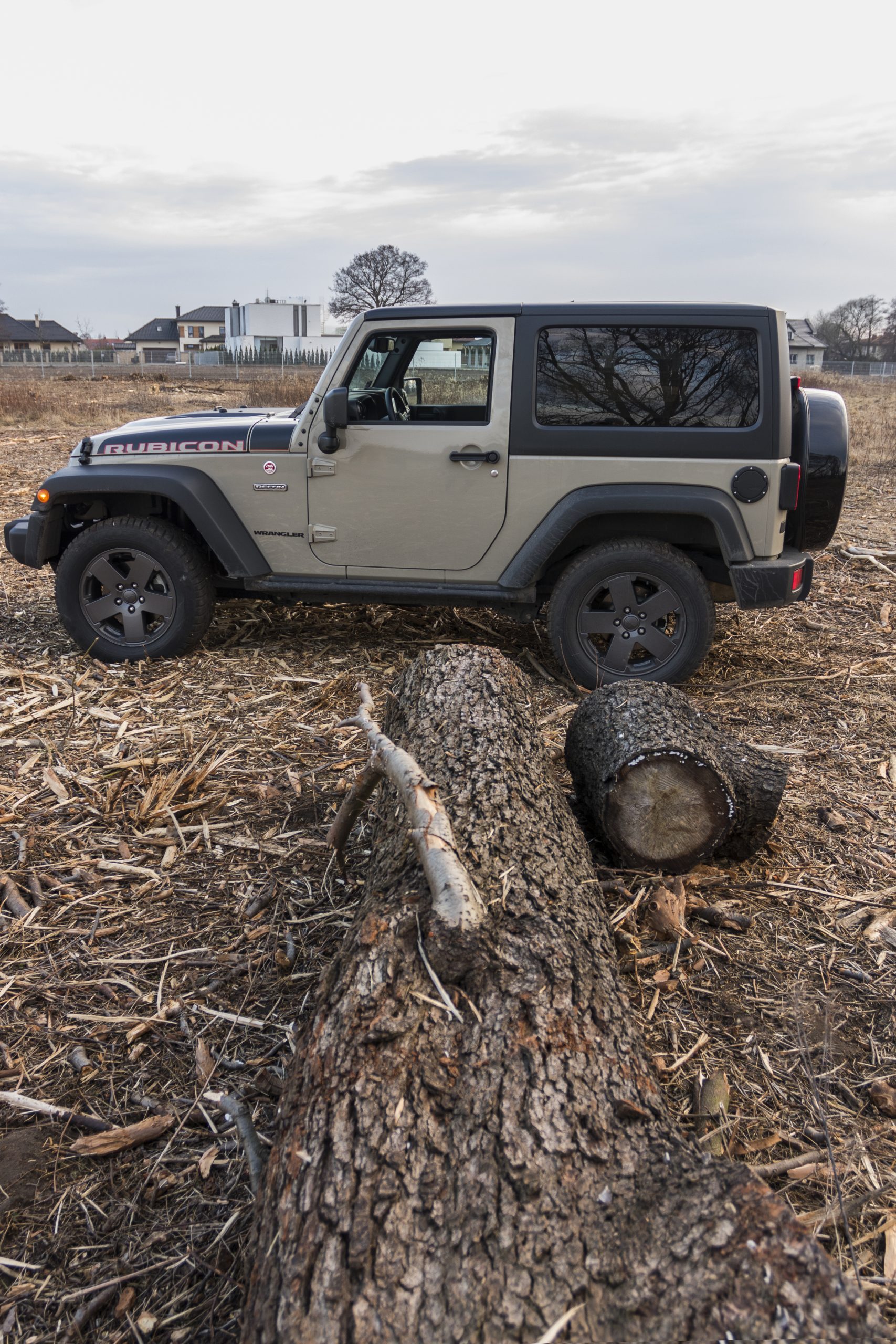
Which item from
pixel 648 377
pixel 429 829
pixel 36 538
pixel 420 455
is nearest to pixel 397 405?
pixel 420 455

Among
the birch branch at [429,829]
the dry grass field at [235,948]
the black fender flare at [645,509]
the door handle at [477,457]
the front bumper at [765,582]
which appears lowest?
the dry grass field at [235,948]

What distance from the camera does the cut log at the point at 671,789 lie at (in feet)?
11.3

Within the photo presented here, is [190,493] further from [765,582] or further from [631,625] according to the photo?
[765,582]

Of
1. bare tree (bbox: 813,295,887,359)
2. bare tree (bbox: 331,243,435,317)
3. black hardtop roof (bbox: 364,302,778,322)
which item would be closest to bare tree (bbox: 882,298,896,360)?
bare tree (bbox: 813,295,887,359)

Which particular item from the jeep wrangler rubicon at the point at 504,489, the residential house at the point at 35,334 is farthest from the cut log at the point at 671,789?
the residential house at the point at 35,334

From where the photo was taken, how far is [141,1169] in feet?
7.49

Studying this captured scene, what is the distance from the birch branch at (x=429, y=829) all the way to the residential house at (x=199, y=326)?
95.2 metres

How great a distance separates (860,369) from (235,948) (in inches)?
2547

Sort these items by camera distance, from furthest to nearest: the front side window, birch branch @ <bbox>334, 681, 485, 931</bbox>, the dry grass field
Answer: the front side window
birch branch @ <bbox>334, 681, 485, 931</bbox>
the dry grass field

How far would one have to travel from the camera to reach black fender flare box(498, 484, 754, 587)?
5105 mm

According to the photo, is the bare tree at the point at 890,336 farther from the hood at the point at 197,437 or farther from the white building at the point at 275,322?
the hood at the point at 197,437

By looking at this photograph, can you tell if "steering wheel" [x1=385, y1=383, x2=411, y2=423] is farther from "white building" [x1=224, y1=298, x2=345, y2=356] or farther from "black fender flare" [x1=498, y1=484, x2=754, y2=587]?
"white building" [x1=224, y1=298, x2=345, y2=356]

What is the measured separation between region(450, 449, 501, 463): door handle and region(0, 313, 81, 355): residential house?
84.6 m

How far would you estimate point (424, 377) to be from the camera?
17.9ft
